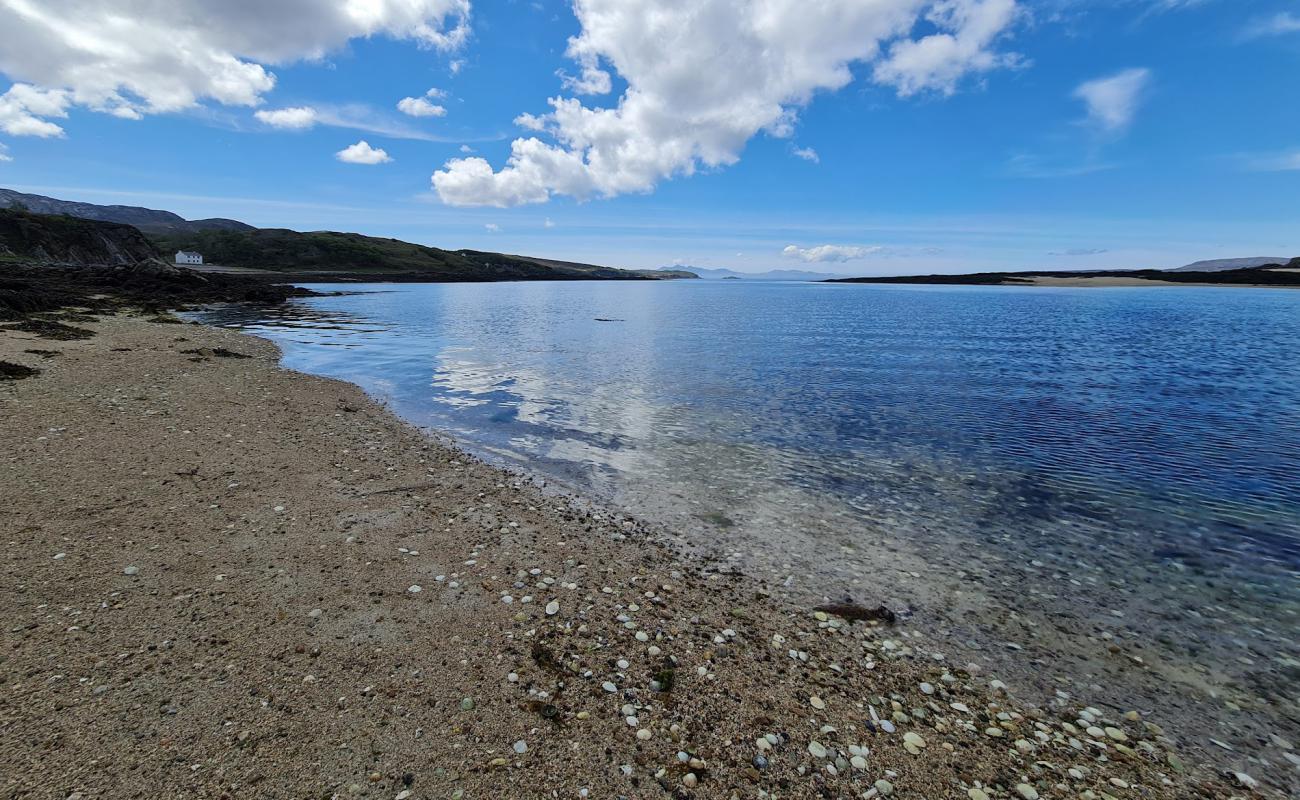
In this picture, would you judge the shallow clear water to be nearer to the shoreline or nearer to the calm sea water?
the calm sea water

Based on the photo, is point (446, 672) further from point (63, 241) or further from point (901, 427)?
point (63, 241)

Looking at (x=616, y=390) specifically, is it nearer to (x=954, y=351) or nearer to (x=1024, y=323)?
(x=954, y=351)

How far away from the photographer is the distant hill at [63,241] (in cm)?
11306

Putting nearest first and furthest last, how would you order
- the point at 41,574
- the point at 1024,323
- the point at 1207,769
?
the point at 1207,769 < the point at 41,574 < the point at 1024,323

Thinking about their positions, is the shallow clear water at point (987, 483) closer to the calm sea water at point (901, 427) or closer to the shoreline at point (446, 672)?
the calm sea water at point (901, 427)

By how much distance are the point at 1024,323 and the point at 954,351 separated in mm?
Answer: 37283

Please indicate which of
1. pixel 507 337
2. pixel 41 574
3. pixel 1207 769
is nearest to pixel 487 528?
pixel 41 574

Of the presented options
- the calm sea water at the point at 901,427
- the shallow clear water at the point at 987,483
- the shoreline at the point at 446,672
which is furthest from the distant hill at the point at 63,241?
the shoreline at the point at 446,672

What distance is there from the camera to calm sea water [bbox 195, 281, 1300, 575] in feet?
42.9

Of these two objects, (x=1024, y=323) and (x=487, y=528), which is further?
(x=1024, y=323)

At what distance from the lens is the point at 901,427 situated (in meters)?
20.9

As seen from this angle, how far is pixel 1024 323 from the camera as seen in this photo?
70812mm

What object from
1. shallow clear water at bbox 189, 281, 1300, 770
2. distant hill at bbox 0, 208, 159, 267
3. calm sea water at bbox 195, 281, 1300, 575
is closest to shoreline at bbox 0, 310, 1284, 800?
shallow clear water at bbox 189, 281, 1300, 770

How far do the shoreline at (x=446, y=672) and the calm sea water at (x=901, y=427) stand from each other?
449cm
